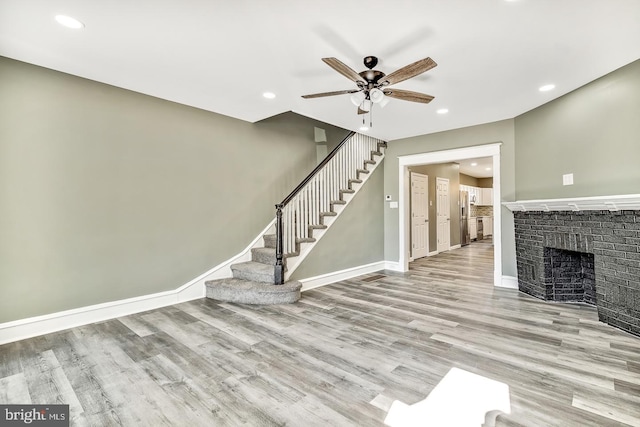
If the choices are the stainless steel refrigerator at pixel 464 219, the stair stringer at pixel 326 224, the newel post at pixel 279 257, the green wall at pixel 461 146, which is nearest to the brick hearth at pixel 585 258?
the green wall at pixel 461 146

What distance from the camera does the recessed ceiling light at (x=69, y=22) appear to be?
2.24 metres

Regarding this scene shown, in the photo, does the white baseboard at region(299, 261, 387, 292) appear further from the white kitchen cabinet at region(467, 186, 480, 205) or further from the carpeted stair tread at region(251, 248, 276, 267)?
the white kitchen cabinet at region(467, 186, 480, 205)

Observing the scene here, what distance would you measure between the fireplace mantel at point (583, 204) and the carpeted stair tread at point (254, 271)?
367 cm

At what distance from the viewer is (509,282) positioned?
4676mm

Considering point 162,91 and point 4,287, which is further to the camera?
point 162,91

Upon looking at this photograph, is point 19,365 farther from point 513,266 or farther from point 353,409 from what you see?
point 513,266

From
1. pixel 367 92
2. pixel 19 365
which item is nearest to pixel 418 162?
pixel 367 92

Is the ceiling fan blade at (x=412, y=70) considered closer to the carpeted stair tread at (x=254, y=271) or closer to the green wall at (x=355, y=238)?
the carpeted stair tread at (x=254, y=271)

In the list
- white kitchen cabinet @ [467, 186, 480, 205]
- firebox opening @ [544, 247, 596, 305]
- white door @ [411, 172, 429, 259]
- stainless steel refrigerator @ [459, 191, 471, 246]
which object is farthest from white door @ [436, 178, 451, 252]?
firebox opening @ [544, 247, 596, 305]

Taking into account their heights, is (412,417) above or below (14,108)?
below

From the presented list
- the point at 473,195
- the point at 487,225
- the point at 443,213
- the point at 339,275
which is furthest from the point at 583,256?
the point at 487,225

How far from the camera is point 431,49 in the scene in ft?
8.86

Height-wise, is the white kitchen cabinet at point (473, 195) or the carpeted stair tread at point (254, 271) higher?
the white kitchen cabinet at point (473, 195)

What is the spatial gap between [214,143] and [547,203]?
4.56 meters
